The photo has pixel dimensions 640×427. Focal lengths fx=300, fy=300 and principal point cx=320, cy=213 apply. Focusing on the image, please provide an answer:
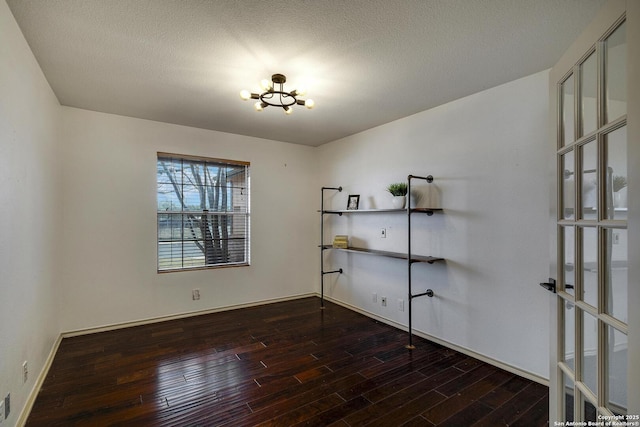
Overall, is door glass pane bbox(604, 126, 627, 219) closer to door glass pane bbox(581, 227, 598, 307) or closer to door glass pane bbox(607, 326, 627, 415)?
door glass pane bbox(581, 227, 598, 307)

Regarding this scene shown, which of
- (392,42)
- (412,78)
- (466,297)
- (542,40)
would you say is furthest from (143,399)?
(542,40)

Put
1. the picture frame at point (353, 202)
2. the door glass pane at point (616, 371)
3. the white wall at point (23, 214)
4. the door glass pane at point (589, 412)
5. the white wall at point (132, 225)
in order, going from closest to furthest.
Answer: the door glass pane at point (616, 371), the door glass pane at point (589, 412), the white wall at point (23, 214), the white wall at point (132, 225), the picture frame at point (353, 202)

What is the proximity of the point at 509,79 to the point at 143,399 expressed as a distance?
3742 millimetres

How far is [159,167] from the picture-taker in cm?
371

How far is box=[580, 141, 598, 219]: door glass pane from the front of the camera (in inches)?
48.6

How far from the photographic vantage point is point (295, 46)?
204cm

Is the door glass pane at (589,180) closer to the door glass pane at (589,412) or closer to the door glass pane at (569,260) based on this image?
the door glass pane at (569,260)

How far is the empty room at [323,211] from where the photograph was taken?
138 centimetres

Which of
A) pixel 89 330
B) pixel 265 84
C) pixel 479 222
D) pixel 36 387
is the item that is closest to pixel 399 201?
pixel 479 222

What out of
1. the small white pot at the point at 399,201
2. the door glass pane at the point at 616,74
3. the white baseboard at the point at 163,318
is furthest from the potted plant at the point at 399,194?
the white baseboard at the point at 163,318

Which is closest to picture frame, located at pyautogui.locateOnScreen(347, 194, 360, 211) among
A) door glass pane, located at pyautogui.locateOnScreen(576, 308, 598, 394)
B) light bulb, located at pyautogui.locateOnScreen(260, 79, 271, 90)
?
light bulb, located at pyautogui.locateOnScreen(260, 79, 271, 90)

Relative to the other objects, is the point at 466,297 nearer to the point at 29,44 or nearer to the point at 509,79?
the point at 509,79

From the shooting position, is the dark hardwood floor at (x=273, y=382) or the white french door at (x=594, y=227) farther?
the dark hardwood floor at (x=273, y=382)

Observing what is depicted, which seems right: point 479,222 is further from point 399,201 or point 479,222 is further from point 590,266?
point 590,266
